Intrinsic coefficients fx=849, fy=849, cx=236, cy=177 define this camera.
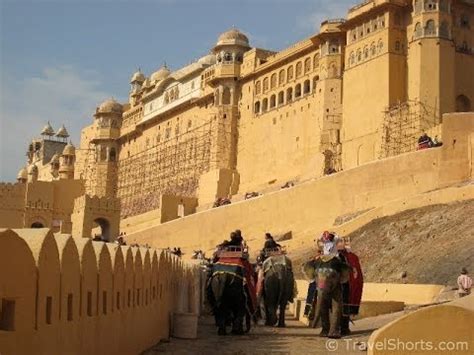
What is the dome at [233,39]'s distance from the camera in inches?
1724

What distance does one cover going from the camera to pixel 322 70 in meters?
34.7

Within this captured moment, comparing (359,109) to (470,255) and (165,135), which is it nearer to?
(470,255)

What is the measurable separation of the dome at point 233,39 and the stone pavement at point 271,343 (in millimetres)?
34039

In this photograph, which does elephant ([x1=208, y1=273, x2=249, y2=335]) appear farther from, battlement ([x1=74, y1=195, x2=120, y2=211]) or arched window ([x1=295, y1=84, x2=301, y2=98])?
battlement ([x1=74, y1=195, x2=120, y2=211])

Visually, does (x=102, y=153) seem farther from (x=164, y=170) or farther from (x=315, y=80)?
(x=315, y=80)

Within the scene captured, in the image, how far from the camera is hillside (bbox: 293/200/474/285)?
16.7 m

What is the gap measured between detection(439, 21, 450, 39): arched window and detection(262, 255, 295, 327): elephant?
19496 millimetres

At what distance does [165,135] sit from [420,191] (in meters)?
27.4

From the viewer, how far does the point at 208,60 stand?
49562mm

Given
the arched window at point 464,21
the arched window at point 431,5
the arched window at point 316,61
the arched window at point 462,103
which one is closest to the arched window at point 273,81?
the arched window at point 316,61

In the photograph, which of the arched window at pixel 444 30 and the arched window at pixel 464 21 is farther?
the arched window at pixel 464 21

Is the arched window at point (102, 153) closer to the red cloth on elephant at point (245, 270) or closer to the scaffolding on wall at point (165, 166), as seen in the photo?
the scaffolding on wall at point (165, 166)

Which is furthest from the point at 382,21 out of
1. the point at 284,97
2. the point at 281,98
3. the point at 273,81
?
the point at 273,81

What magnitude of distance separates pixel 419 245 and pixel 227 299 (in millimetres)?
10807
